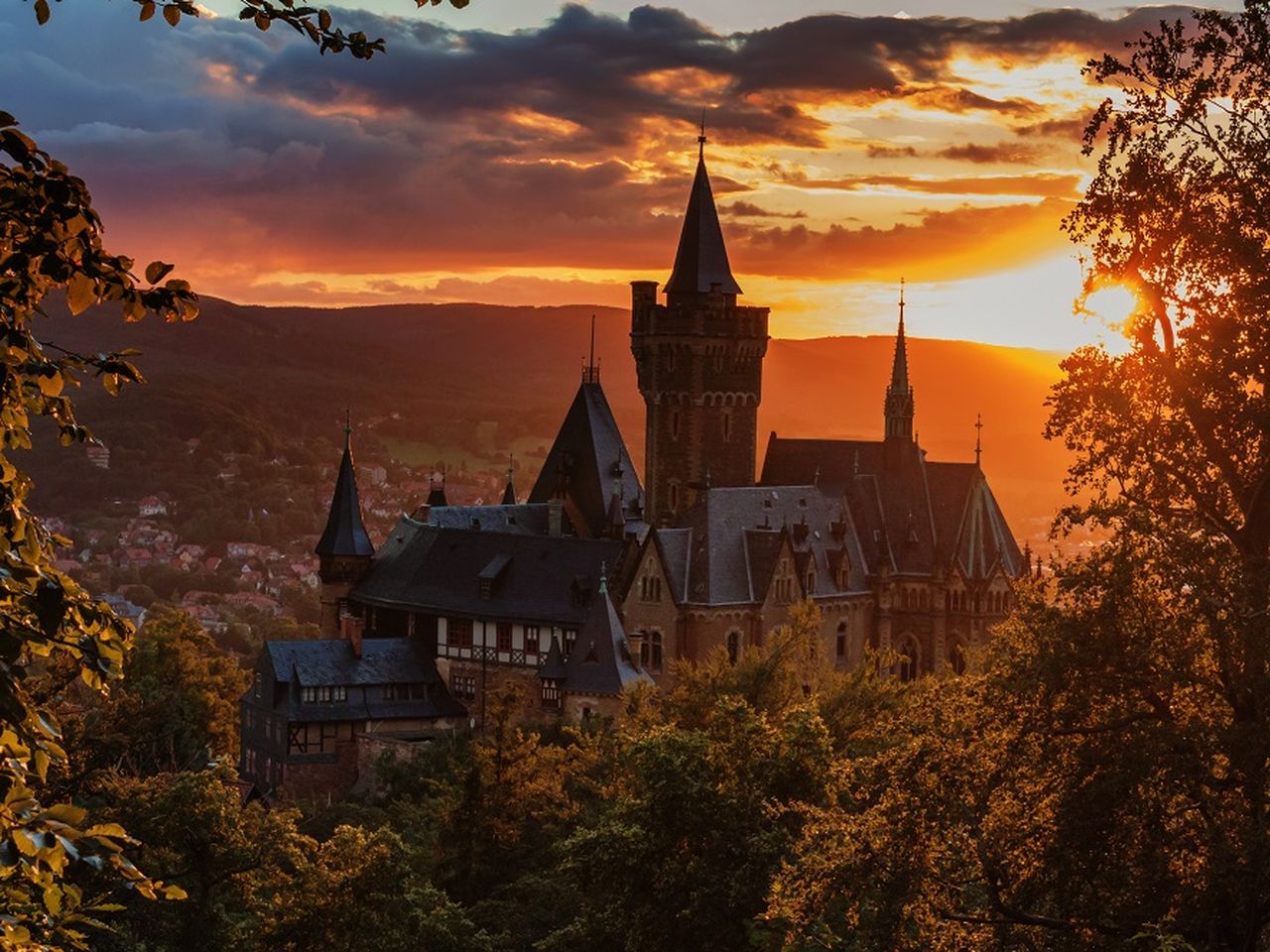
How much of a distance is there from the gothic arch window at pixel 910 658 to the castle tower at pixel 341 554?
989 inches

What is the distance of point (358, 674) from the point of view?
76312 mm

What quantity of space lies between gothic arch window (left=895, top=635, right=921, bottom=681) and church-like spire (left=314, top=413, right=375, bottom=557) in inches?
992

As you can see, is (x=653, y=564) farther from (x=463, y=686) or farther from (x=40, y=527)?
(x=40, y=527)

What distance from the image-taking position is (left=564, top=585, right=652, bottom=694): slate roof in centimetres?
7238

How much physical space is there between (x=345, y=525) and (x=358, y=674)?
499 inches

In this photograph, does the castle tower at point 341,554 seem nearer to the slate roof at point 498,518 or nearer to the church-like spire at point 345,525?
the church-like spire at point 345,525

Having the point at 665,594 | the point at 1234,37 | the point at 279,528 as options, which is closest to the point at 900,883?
the point at 1234,37

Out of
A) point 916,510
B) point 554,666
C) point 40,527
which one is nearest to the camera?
point 40,527

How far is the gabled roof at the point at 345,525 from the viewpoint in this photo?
86062mm

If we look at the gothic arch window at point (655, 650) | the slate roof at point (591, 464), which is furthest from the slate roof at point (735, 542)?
the slate roof at point (591, 464)

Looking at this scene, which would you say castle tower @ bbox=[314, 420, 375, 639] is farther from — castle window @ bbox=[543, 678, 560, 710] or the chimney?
castle window @ bbox=[543, 678, 560, 710]

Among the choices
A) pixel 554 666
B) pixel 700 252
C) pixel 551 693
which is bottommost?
pixel 551 693

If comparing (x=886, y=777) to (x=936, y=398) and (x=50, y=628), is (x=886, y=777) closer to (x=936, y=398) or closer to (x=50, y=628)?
(x=50, y=628)

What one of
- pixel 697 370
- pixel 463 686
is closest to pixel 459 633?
pixel 463 686
